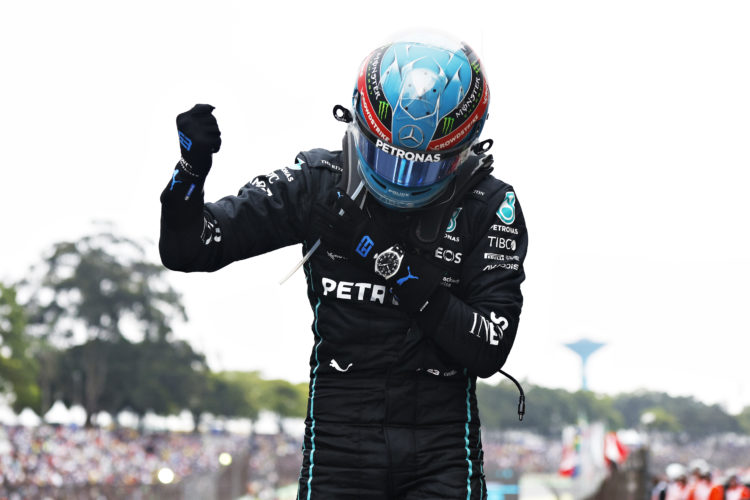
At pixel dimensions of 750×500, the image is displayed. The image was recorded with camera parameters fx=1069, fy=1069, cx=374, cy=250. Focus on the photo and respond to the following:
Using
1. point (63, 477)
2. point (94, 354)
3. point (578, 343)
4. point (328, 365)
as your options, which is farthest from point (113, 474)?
point (94, 354)

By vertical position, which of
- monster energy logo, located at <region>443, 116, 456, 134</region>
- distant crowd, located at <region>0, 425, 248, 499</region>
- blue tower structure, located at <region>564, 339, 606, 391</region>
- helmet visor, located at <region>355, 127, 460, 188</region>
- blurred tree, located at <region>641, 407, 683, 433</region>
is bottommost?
distant crowd, located at <region>0, 425, 248, 499</region>

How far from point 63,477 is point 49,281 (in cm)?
5466

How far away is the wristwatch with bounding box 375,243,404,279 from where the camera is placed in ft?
10.9

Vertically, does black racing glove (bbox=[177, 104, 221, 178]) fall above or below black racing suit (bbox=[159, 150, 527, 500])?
above

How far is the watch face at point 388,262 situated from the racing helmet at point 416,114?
230 mm

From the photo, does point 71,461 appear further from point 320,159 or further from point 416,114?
point 416,114

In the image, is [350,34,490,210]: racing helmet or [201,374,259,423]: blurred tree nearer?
[350,34,490,210]: racing helmet

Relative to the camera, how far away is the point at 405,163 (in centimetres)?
338

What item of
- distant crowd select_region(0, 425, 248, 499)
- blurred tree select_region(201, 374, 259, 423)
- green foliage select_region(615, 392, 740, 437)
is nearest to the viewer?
distant crowd select_region(0, 425, 248, 499)

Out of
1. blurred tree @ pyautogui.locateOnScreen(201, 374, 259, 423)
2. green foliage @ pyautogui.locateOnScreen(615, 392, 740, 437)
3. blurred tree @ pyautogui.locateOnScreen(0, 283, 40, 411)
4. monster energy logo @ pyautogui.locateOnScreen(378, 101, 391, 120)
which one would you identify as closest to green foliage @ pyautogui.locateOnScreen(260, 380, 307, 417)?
blurred tree @ pyautogui.locateOnScreen(201, 374, 259, 423)

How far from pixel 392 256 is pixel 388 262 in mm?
23

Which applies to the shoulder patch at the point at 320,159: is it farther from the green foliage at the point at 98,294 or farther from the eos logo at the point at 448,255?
the green foliage at the point at 98,294

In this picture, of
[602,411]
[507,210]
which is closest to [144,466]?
[507,210]

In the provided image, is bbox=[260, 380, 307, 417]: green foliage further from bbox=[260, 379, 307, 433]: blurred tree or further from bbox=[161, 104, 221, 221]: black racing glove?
bbox=[161, 104, 221, 221]: black racing glove
